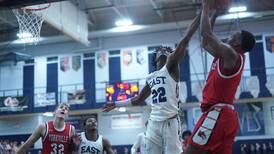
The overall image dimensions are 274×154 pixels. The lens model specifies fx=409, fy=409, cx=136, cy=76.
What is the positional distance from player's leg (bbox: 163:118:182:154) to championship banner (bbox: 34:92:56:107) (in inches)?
830

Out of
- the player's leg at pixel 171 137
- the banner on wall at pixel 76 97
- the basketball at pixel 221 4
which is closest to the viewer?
the basketball at pixel 221 4

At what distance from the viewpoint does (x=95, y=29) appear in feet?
88.2

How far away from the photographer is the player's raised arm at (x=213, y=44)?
4.33 meters

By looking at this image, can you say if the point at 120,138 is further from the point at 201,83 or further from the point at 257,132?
the point at 257,132

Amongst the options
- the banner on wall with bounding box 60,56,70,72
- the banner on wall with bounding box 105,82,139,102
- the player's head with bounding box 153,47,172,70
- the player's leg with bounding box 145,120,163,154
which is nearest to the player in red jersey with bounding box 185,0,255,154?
the player's leg with bounding box 145,120,163,154

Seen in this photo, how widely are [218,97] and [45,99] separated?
22.6 m

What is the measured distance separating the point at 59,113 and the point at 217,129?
320cm

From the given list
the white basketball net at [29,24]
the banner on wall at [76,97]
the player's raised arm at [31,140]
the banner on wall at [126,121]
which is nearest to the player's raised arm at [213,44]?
the player's raised arm at [31,140]

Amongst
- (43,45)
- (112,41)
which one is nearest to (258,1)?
(112,41)

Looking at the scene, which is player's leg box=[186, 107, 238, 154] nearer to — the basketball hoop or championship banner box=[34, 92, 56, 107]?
the basketball hoop

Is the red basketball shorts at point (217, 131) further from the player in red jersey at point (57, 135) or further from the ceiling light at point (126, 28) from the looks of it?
the ceiling light at point (126, 28)

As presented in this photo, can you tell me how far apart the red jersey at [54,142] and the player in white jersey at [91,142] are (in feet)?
0.83

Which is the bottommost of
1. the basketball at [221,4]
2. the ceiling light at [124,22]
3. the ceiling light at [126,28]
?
the basketball at [221,4]

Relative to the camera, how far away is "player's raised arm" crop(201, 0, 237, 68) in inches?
170
